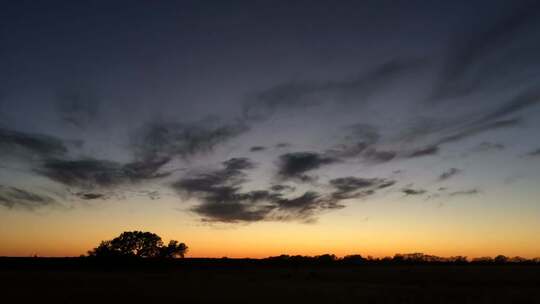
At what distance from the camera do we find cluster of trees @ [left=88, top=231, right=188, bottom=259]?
131875 millimetres

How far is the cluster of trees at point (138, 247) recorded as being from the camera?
5192 inches

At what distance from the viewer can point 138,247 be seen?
139625mm

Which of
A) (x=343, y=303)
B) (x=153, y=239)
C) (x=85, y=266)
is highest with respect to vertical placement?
(x=153, y=239)

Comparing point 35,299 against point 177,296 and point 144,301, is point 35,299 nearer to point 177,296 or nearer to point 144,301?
point 144,301

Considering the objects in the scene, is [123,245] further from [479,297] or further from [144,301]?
[479,297]

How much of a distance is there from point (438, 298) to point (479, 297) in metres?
3.93

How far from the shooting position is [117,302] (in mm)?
36906

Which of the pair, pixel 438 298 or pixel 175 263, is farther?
pixel 175 263

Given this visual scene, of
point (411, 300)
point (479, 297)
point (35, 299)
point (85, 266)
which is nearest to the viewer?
point (35, 299)

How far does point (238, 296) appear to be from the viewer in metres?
44.5

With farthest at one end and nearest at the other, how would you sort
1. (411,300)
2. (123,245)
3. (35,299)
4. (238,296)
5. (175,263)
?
1. (175,263)
2. (123,245)
3. (238,296)
4. (411,300)
5. (35,299)

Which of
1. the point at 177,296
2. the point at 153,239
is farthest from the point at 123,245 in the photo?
the point at 177,296

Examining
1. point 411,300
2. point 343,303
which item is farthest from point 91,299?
point 411,300

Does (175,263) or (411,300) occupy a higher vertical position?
(175,263)
